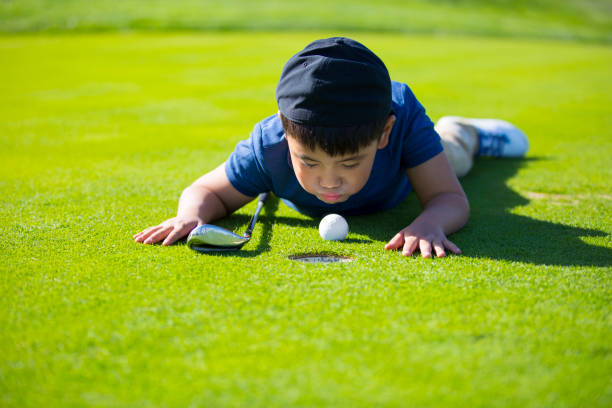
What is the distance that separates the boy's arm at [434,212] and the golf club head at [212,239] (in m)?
0.72

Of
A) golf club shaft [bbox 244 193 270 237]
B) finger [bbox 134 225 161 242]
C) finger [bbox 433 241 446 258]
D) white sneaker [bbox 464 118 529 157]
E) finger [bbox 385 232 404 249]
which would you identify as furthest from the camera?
white sneaker [bbox 464 118 529 157]

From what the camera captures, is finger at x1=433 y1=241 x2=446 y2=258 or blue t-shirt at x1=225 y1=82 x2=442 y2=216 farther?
blue t-shirt at x1=225 y1=82 x2=442 y2=216

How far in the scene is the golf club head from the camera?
2604 millimetres

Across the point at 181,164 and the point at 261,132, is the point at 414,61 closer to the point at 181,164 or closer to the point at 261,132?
the point at 181,164

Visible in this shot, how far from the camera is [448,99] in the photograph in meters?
7.55

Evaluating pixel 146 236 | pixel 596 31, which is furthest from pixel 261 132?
pixel 596 31

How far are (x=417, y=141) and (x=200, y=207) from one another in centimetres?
122

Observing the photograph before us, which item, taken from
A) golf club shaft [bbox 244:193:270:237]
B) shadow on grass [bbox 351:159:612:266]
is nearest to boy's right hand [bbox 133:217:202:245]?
golf club shaft [bbox 244:193:270:237]

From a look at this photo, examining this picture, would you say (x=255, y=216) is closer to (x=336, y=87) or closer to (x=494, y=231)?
(x=336, y=87)

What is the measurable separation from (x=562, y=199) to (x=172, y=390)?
2.97m

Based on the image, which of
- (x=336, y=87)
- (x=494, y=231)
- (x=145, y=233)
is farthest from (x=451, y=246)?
(x=145, y=233)

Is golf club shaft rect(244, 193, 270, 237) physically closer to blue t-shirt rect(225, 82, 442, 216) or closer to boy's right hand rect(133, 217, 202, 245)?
blue t-shirt rect(225, 82, 442, 216)

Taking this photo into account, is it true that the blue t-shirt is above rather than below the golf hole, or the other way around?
above

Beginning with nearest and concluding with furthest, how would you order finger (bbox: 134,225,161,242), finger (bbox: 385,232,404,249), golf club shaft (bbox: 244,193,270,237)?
1. finger (bbox: 385,232,404,249)
2. finger (bbox: 134,225,161,242)
3. golf club shaft (bbox: 244,193,270,237)
